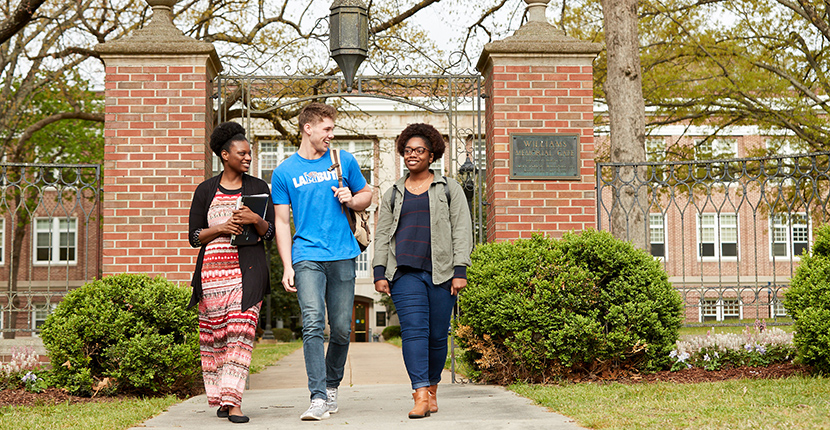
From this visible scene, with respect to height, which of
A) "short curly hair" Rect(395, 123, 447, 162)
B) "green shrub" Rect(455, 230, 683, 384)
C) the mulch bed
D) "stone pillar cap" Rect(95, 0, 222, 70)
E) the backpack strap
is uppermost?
"stone pillar cap" Rect(95, 0, 222, 70)

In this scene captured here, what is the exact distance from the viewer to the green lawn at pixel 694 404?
4.16 metres

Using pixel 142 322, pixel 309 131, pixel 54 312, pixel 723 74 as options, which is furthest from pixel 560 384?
pixel 723 74

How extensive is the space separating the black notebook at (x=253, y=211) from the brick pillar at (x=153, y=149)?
2.11 meters

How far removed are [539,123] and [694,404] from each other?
10.3 feet

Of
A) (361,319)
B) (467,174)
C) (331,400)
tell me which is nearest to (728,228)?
(361,319)

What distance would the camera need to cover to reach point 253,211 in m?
4.96

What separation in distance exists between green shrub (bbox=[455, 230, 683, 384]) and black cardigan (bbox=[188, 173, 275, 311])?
2.02 metres

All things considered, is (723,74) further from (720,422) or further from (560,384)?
(720,422)

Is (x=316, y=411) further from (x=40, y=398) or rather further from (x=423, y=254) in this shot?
(x=40, y=398)

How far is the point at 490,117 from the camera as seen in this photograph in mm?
7414

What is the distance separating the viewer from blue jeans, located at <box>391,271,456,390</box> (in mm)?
4824

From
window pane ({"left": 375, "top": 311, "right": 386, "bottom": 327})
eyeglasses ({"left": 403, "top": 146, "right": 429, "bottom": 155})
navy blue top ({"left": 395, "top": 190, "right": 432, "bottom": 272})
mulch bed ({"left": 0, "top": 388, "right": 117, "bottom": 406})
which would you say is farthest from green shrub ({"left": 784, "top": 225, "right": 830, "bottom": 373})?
window pane ({"left": 375, "top": 311, "right": 386, "bottom": 327})

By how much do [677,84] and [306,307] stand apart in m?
15.2

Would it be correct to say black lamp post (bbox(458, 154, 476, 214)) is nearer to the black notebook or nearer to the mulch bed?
the black notebook
